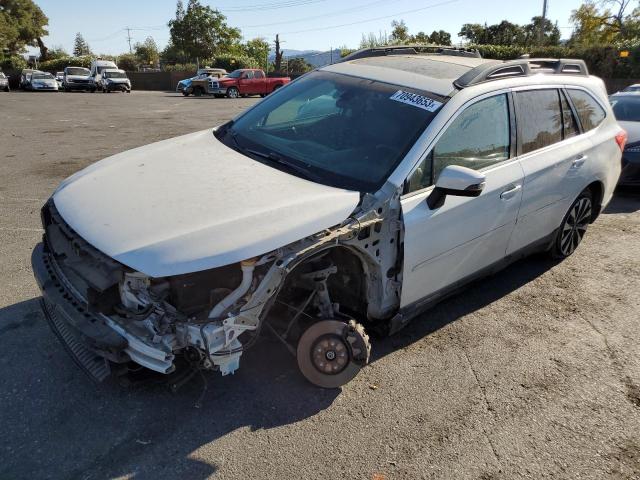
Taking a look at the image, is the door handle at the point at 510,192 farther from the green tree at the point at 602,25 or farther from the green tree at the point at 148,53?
the green tree at the point at 148,53

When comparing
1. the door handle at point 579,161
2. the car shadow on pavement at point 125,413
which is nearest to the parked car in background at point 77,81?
the car shadow on pavement at point 125,413

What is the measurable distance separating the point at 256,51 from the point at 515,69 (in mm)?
62370

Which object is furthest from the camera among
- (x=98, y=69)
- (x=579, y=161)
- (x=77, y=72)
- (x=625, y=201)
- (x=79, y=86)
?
(x=98, y=69)

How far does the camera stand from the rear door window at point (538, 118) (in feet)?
12.7

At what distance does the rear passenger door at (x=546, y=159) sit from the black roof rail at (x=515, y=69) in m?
0.17

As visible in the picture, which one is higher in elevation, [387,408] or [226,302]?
[226,302]

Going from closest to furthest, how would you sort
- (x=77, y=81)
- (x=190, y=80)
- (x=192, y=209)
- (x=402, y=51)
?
(x=192, y=209), (x=402, y=51), (x=190, y=80), (x=77, y=81)

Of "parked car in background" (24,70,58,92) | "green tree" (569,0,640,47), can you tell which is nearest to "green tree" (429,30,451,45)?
"green tree" (569,0,640,47)

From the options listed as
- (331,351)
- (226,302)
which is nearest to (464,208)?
(331,351)

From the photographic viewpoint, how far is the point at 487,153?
3.60 meters

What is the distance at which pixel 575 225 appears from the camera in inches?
195

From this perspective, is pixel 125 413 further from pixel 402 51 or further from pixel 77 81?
pixel 77 81

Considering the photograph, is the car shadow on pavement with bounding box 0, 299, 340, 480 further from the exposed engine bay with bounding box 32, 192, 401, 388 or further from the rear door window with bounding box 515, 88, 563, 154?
the rear door window with bounding box 515, 88, 563, 154

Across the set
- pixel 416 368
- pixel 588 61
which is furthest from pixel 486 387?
pixel 588 61
